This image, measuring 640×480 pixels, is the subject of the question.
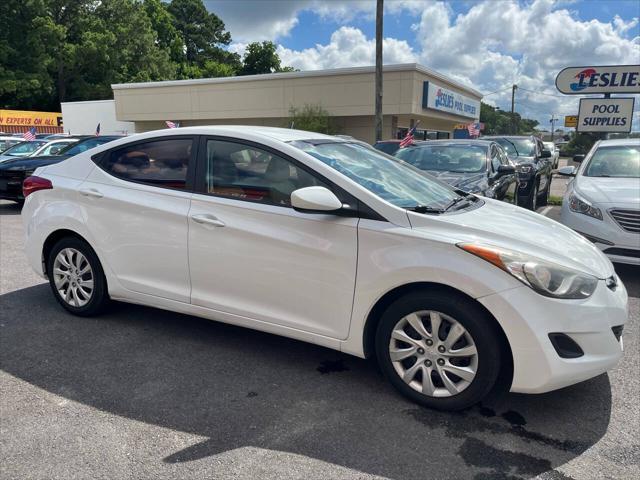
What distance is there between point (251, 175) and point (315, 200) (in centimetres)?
72

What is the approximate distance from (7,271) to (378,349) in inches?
191

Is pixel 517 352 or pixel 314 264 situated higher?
pixel 314 264

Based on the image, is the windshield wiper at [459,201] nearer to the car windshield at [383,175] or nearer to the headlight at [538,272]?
the car windshield at [383,175]

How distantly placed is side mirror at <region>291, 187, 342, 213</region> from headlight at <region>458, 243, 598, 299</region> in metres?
0.77

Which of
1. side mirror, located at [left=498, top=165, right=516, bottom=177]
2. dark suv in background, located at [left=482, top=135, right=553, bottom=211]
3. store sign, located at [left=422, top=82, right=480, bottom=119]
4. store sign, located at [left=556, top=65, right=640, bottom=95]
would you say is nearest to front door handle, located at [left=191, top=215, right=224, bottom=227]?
side mirror, located at [left=498, top=165, right=516, bottom=177]

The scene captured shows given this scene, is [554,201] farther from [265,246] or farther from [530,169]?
[265,246]

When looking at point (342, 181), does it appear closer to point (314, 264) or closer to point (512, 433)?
point (314, 264)

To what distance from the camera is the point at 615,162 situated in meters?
7.12

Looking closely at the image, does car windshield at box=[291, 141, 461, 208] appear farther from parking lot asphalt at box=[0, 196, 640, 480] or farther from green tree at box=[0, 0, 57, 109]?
green tree at box=[0, 0, 57, 109]

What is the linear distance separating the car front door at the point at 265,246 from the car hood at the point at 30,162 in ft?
27.0


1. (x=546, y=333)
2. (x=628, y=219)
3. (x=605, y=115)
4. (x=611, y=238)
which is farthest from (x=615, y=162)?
(x=605, y=115)

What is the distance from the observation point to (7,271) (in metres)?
5.91

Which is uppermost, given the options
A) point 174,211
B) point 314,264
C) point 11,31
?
point 11,31

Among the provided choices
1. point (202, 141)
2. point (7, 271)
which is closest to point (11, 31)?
point (7, 271)
